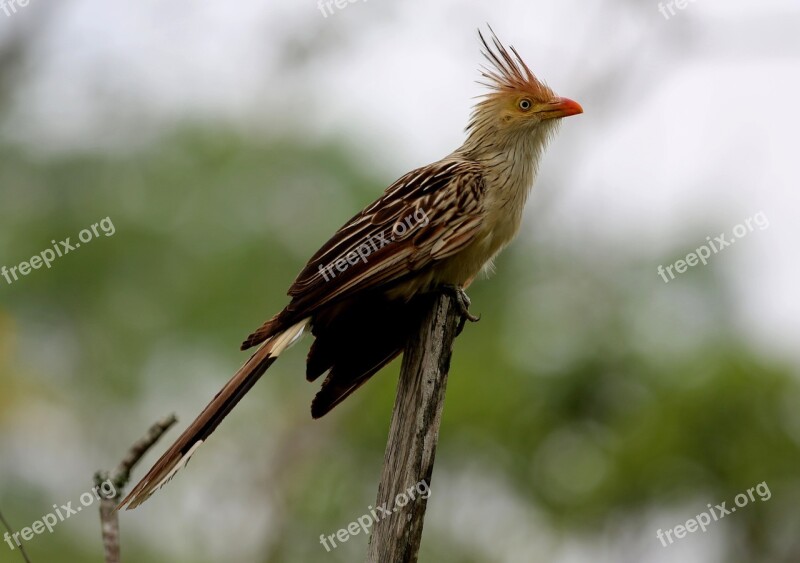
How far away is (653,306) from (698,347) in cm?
121

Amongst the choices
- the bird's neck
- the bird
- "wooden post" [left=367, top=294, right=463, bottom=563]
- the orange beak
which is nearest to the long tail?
the bird

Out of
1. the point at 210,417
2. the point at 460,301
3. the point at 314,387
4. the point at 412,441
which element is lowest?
the point at 314,387

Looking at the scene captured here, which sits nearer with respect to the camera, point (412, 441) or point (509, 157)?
point (412, 441)

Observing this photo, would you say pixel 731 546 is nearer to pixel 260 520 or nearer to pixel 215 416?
pixel 260 520

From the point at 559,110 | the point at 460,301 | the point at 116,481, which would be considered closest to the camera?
the point at 116,481

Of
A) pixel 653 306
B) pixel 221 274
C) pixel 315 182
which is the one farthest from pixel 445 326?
pixel 221 274

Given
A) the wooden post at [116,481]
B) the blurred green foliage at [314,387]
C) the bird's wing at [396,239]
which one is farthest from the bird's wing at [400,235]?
the blurred green foliage at [314,387]

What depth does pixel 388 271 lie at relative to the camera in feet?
12.9

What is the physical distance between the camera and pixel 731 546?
9086 millimetres

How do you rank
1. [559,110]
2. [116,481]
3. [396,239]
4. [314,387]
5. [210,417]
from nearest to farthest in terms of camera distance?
[116,481] → [210,417] → [396,239] → [559,110] → [314,387]

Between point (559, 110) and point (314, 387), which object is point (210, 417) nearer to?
point (559, 110)

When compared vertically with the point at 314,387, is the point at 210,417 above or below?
above

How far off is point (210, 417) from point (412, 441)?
79cm

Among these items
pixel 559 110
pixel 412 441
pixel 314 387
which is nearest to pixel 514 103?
pixel 559 110
